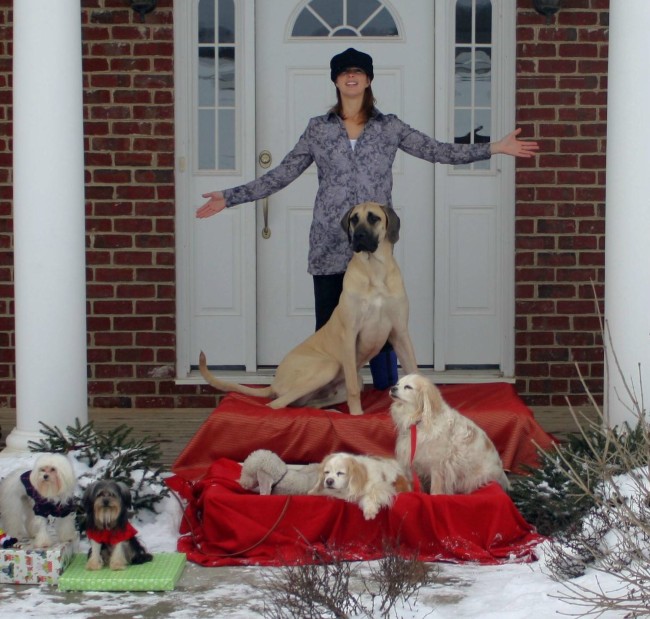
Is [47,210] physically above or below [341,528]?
above

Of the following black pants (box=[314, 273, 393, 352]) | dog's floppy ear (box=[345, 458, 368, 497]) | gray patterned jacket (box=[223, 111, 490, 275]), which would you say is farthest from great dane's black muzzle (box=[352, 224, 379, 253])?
dog's floppy ear (box=[345, 458, 368, 497])

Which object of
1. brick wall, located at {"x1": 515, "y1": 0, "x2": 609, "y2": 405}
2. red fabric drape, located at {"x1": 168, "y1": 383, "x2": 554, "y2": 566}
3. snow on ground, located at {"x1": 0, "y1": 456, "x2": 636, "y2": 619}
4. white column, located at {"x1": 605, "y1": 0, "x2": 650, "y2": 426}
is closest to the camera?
snow on ground, located at {"x1": 0, "y1": 456, "x2": 636, "y2": 619}

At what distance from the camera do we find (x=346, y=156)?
5.87 meters

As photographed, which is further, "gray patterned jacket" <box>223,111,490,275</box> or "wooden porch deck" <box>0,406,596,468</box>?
"wooden porch deck" <box>0,406,596,468</box>

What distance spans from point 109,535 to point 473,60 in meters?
4.16

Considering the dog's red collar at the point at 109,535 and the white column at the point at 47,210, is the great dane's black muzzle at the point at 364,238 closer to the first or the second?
the white column at the point at 47,210

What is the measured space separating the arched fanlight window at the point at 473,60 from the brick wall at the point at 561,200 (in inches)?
8.4

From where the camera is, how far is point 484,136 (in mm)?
7500

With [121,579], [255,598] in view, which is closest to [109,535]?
[121,579]

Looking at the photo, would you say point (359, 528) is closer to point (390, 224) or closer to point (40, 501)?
point (40, 501)

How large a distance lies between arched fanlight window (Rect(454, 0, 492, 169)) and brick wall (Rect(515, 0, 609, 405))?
213mm

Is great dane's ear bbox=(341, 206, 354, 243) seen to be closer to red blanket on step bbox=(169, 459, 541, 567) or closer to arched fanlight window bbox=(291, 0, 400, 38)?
red blanket on step bbox=(169, 459, 541, 567)

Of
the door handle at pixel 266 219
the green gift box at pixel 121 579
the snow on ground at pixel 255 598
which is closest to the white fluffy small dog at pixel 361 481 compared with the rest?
the snow on ground at pixel 255 598

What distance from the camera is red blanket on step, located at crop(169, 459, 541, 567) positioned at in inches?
186
